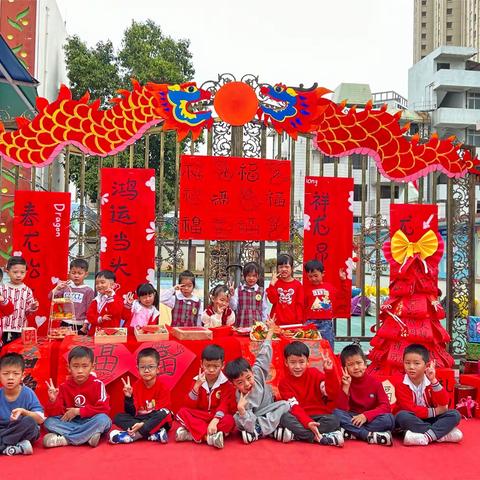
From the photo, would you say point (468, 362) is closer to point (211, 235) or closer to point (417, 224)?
point (417, 224)

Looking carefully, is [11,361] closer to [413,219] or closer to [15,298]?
[15,298]

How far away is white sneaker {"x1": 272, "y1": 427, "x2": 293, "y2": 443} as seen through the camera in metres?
3.52

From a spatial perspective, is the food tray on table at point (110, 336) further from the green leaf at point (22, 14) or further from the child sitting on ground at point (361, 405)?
the green leaf at point (22, 14)

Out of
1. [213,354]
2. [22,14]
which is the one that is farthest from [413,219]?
[22,14]

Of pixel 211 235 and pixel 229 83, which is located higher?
pixel 229 83

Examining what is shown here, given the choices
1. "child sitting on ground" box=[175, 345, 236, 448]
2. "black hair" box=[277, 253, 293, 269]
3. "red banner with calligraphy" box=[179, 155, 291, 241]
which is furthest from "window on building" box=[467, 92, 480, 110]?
"child sitting on ground" box=[175, 345, 236, 448]

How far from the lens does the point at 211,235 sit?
18.4 ft

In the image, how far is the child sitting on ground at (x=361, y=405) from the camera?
11.7 ft

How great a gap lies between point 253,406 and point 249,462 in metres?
0.48

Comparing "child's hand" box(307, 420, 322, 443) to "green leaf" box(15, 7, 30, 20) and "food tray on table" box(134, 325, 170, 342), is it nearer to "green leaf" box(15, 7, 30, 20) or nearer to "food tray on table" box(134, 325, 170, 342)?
"food tray on table" box(134, 325, 170, 342)

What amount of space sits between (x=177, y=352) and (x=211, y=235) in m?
1.75

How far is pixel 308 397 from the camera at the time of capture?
3.74m

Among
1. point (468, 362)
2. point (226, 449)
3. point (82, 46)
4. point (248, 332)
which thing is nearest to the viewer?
point (226, 449)

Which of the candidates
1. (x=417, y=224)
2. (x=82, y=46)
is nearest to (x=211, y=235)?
(x=417, y=224)
